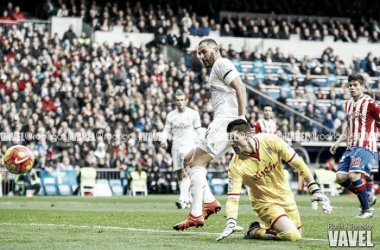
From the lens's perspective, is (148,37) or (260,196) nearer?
(260,196)

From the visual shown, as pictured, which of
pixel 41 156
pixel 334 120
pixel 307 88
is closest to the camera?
pixel 41 156

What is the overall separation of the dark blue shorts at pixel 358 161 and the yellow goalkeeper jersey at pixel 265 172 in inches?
186

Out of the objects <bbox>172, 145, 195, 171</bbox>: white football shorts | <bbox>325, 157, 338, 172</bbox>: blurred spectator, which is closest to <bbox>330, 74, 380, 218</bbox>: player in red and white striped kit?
→ <bbox>172, 145, 195, 171</bbox>: white football shorts

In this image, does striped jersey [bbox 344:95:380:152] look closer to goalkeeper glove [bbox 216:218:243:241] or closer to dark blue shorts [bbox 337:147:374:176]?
dark blue shorts [bbox 337:147:374:176]

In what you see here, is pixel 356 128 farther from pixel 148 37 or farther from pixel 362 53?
pixel 362 53

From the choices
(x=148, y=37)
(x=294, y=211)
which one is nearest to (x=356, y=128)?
(x=294, y=211)

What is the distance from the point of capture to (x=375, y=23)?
40.6 m

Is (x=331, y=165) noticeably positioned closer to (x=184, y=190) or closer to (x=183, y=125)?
(x=183, y=125)

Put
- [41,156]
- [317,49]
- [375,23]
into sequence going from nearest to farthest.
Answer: [41,156]
[317,49]
[375,23]

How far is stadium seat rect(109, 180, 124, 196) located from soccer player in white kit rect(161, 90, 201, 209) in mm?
8563

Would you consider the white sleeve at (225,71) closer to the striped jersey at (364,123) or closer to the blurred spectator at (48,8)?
the striped jersey at (364,123)

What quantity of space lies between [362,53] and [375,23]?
375cm

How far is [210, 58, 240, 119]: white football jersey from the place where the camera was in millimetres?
9609

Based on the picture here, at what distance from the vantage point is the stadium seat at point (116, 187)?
26.1m
